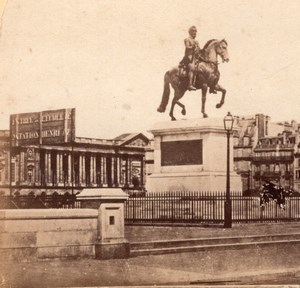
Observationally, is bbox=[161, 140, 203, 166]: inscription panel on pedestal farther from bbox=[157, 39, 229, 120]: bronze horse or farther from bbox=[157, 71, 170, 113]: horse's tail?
bbox=[157, 71, 170, 113]: horse's tail

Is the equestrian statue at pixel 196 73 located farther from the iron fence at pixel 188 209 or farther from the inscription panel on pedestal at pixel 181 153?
the iron fence at pixel 188 209

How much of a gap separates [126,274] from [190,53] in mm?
5128

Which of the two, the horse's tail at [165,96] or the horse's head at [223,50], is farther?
the horse's tail at [165,96]

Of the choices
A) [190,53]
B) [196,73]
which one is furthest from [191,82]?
[190,53]

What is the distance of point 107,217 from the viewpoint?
11453 millimetres

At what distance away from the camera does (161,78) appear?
13.0m

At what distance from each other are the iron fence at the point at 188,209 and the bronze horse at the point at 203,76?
1.61m

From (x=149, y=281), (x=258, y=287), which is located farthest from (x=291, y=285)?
(x=149, y=281)

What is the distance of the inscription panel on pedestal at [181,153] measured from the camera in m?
16.4

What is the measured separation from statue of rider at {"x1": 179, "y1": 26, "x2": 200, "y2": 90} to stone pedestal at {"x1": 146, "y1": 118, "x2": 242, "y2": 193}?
91 centimetres

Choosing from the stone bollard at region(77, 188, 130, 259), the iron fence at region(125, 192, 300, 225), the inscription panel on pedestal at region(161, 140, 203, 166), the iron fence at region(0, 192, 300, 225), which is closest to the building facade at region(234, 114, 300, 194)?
the iron fence at region(0, 192, 300, 225)

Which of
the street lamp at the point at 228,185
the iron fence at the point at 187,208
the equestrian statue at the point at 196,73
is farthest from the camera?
the iron fence at the point at 187,208

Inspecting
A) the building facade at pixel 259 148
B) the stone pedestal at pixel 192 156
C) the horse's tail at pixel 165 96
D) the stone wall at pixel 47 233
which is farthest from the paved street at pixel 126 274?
the building facade at pixel 259 148

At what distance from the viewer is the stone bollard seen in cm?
1141
